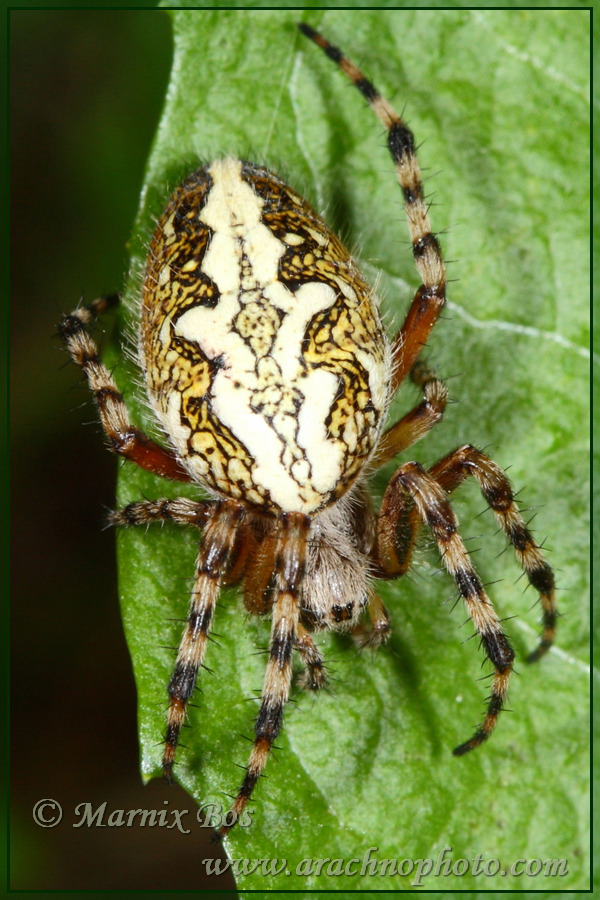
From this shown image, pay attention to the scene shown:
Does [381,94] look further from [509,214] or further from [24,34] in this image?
[24,34]

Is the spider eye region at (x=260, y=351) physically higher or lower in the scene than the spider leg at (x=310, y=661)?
higher

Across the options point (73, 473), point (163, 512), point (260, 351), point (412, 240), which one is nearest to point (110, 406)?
point (163, 512)

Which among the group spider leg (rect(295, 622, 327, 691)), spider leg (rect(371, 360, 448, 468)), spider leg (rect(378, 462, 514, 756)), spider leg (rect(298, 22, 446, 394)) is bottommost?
spider leg (rect(295, 622, 327, 691))

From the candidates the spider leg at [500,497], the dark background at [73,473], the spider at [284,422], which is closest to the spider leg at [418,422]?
the spider at [284,422]

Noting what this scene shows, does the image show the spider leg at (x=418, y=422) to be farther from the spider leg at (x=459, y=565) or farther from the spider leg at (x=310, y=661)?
the spider leg at (x=310, y=661)

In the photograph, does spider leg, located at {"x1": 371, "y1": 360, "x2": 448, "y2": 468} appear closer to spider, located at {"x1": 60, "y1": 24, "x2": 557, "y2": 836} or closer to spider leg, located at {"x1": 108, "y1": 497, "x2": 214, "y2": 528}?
spider, located at {"x1": 60, "y1": 24, "x2": 557, "y2": 836}

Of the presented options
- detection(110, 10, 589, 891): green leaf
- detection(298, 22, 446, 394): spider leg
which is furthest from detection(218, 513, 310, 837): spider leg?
detection(298, 22, 446, 394): spider leg
